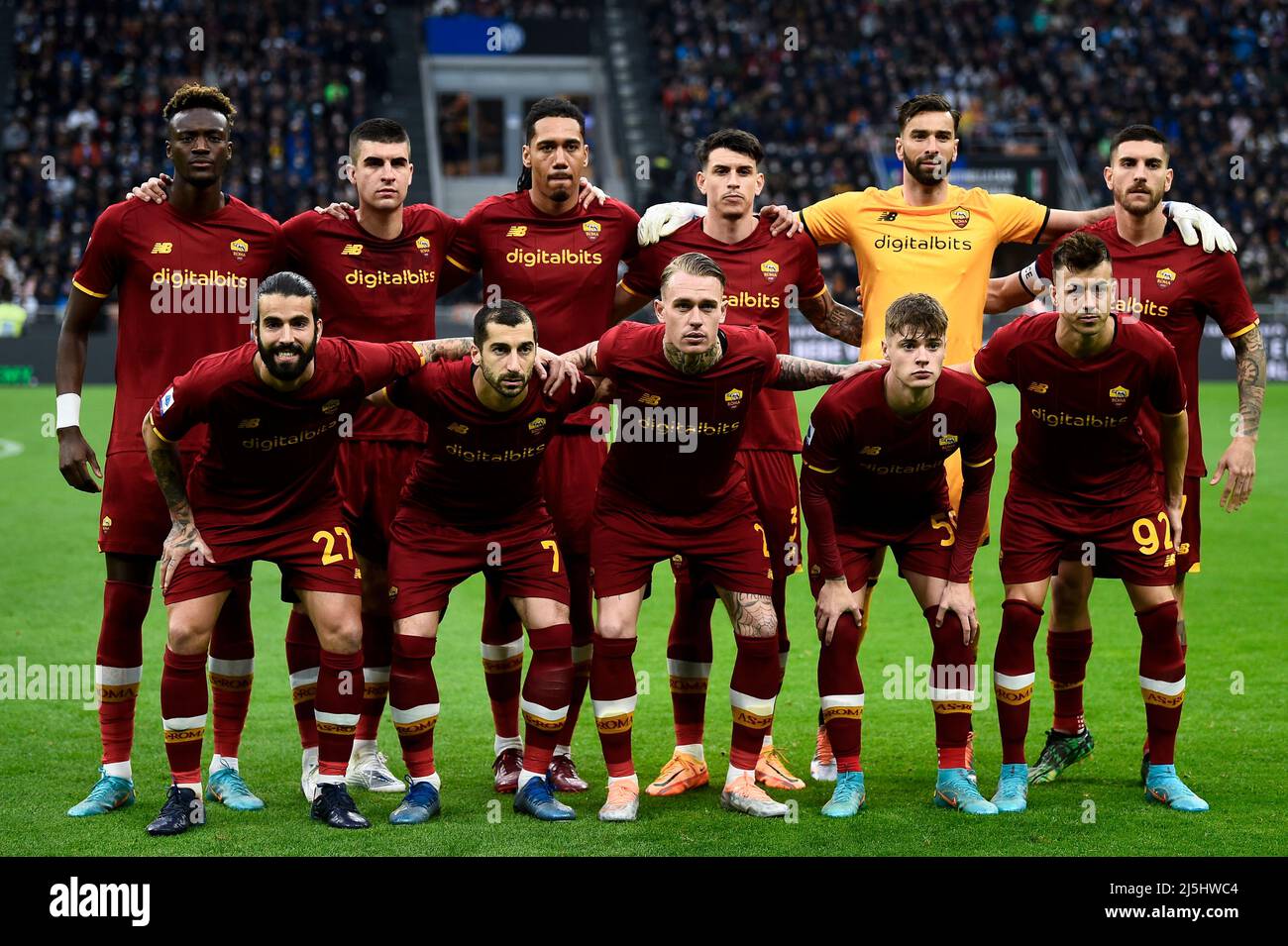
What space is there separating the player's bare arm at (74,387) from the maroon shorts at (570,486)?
1.87m

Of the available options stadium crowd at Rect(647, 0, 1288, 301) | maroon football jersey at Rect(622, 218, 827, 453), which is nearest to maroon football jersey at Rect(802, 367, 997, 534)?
maroon football jersey at Rect(622, 218, 827, 453)

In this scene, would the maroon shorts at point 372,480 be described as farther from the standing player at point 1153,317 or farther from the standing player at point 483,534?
the standing player at point 1153,317

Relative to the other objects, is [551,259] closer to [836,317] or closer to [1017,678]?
[836,317]

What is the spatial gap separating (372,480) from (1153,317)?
3.45 metres

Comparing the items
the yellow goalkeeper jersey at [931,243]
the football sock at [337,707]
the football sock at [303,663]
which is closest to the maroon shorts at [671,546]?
the football sock at [337,707]

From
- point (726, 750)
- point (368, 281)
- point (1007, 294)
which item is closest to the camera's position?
point (368, 281)

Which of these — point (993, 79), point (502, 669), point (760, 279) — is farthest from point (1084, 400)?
point (993, 79)

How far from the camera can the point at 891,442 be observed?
6.37 m

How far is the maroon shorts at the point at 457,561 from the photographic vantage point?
6.37 meters

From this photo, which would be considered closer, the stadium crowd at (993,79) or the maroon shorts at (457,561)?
the maroon shorts at (457,561)

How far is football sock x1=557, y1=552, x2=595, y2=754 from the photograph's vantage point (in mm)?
6969

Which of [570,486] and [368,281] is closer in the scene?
[368,281]

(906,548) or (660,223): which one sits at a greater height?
(660,223)

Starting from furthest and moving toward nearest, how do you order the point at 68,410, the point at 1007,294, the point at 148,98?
the point at 148,98 < the point at 1007,294 < the point at 68,410
